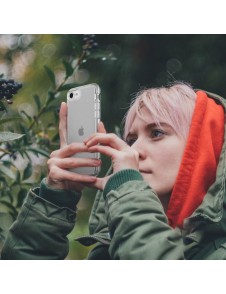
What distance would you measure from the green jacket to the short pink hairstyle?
6cm

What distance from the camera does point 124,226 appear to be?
3.10ft

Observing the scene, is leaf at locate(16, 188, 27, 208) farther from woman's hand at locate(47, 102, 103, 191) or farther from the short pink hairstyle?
the short pink hairstyle

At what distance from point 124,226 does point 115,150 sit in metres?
0.15

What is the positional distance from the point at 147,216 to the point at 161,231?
0.11 ft

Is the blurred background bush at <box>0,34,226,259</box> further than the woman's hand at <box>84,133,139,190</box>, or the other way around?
the blurred background bush at <box>0,34,226,259</box>

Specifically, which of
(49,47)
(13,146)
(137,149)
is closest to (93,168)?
(137,149)

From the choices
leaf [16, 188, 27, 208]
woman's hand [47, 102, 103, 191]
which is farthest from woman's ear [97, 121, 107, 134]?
leaf [16, 188, 27, 208]

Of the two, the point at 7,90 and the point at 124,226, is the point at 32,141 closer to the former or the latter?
the point at 7,90

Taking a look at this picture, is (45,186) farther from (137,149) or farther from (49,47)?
(49,47)

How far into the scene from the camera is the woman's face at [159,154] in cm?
112

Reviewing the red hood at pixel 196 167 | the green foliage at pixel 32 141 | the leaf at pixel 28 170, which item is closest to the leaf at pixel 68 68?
the green foliage at pixel 32 141

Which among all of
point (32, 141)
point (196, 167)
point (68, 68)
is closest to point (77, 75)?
point (68, 68)

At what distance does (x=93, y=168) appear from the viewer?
115 centimetres

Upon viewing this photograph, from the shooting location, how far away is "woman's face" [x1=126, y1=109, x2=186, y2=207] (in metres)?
1.12
